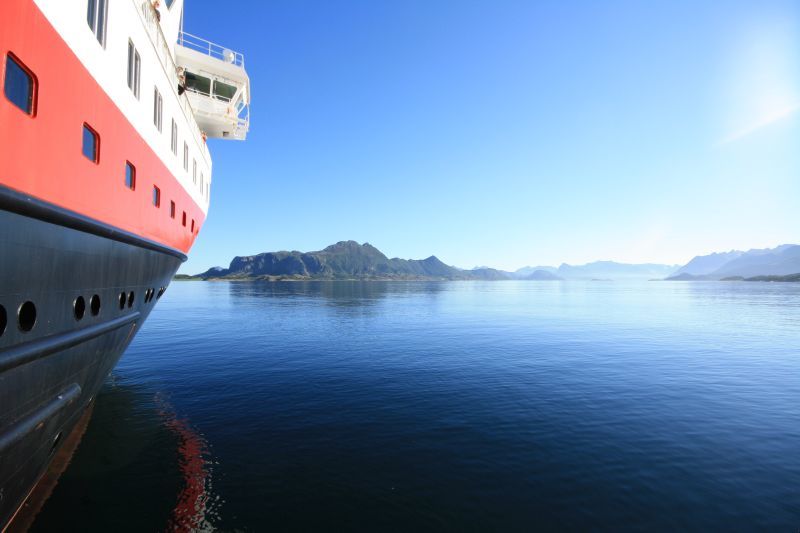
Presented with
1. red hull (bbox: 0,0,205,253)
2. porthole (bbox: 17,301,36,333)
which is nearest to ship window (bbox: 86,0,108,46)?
red hull (bbox: 0,0,205,253)

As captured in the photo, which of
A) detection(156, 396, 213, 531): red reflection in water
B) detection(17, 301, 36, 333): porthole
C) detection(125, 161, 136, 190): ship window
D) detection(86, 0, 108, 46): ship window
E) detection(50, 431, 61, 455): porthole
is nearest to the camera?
detection(17, 301, 36, 333): porthole

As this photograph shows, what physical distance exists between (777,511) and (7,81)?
15553 millimetres

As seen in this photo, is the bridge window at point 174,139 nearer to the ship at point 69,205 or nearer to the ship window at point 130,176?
the ship at point 69,205

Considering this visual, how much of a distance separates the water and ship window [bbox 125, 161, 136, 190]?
7.00m

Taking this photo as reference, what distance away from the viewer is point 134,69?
7953 millimetres

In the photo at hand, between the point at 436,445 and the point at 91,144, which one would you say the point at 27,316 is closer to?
the point at 91,144

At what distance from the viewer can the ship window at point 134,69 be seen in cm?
780

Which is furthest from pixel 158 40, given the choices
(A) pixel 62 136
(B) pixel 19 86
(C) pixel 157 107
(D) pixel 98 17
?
(B) pixel 19 86

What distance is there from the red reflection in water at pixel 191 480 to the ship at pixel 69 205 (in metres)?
2.66

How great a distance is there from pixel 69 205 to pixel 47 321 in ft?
5.70

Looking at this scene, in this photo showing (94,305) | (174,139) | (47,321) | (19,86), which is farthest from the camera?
(174,139)

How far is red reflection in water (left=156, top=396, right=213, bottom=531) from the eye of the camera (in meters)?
7.25

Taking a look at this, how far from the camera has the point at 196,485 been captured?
27.9 feet

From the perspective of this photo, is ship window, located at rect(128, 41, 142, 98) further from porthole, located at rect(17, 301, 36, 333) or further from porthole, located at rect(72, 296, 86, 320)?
porthole, located at rect(17, 301, 36, 333)
